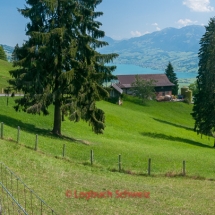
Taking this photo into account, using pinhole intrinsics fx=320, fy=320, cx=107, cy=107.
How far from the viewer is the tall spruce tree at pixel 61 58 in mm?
24934

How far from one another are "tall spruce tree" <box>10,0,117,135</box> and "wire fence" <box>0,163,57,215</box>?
43.5 ft

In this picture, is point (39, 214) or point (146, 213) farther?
point (146, 213)

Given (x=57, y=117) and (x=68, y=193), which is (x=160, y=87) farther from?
(x=68, y=193)

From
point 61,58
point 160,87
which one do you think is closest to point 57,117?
point 61,58

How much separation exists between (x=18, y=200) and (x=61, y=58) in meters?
16.1

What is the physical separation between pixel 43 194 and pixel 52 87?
1563cm

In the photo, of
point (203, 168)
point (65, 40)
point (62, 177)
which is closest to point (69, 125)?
point (65, 40)

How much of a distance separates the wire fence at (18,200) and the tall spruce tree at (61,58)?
13.2m

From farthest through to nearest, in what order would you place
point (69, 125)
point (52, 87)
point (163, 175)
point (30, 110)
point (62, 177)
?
point (69, 125), point (52, 87), point (30, 110), point (163, 175), point (62, 177)

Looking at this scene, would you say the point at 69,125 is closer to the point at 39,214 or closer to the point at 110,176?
the point at 110,176

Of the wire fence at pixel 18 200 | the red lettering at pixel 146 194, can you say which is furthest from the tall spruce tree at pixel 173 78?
the wire fence at pixel 18 200

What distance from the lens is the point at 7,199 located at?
10289mm

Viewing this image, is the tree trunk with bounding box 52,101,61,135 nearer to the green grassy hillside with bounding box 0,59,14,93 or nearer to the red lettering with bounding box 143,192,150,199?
the red lettering with bounding box 143,192,150,199

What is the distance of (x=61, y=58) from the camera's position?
25391mm
